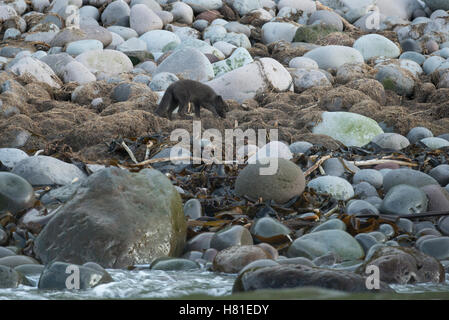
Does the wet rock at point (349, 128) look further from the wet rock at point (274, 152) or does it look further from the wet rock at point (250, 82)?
the wet rock at point (250, 82)

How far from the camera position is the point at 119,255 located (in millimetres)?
4566

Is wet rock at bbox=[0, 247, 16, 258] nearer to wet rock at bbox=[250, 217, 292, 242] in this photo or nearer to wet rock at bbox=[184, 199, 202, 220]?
wet rock at bbox=[184, 199, 202, 220]

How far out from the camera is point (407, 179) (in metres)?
6.36

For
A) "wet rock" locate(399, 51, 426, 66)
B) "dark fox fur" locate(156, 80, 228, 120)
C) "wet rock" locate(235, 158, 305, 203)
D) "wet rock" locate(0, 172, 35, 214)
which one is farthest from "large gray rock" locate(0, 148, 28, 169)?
"wet rock" locate(399, 51, 426, 66)

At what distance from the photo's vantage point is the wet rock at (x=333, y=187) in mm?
6262

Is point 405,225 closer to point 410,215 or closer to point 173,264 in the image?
point 410,215

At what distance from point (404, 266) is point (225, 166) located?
3067 mm

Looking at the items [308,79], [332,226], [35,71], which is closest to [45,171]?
[332,226]

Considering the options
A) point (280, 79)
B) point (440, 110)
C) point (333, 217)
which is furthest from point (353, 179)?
point (280, 79)

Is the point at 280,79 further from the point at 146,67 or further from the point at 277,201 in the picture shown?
the point at 277,201

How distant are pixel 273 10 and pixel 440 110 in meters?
9.50

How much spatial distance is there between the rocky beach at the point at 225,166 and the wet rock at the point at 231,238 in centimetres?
1

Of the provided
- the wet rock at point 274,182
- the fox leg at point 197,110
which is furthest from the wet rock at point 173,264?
the fox leg at point 197,110

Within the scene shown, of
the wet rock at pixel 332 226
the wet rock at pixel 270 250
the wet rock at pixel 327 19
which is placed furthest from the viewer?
the wet rock at pixel 327 19
